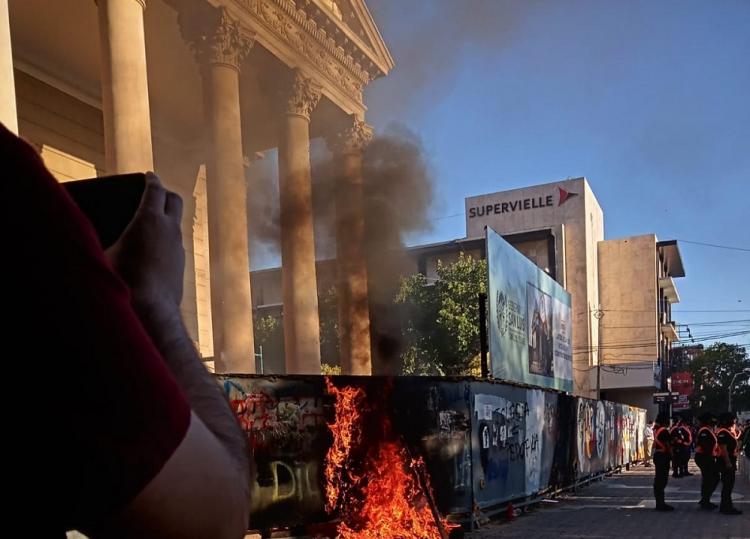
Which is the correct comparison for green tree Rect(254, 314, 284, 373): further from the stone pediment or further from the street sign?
the street sign

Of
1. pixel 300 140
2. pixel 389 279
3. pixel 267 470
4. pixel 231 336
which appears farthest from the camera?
pixel 389 279

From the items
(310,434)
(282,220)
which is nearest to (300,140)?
(282,220)

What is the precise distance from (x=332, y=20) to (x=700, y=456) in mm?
12208

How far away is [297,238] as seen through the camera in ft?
49.8

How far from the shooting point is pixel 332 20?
51.9 feet

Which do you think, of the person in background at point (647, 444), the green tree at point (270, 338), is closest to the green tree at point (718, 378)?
the person in background at point (647, 444)

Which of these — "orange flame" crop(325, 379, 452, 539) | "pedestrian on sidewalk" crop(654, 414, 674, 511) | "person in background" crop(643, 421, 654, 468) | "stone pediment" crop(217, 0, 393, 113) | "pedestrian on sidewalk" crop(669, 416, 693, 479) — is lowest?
Result: "person in background" crop(643, 421, 654, 468)

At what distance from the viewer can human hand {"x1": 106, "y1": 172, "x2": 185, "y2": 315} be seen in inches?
31.8

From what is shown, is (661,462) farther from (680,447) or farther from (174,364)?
(174,364)

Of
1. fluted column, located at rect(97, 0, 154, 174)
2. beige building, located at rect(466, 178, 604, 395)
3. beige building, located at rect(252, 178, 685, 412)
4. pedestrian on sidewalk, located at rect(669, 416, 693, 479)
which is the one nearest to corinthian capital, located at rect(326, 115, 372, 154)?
fluted column, located at rect(97, 0, 154, 174)

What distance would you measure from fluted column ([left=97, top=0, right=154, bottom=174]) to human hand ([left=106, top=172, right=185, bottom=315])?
987cm

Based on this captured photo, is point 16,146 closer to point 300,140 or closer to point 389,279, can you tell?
point 300,140

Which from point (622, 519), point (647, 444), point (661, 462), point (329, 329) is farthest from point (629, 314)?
point (622, 519)

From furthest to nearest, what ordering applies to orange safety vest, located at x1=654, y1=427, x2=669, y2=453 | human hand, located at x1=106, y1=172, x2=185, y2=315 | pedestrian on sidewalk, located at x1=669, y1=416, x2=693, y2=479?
pedestrian on sidewalk, located at x1=669, y1=416, x2=693, y2=479 → orange safety vest, located at x1=654, y1=427, x2=669, y2=453 → human hand, located at x1=106, y1=172, x2=185, y2=315
